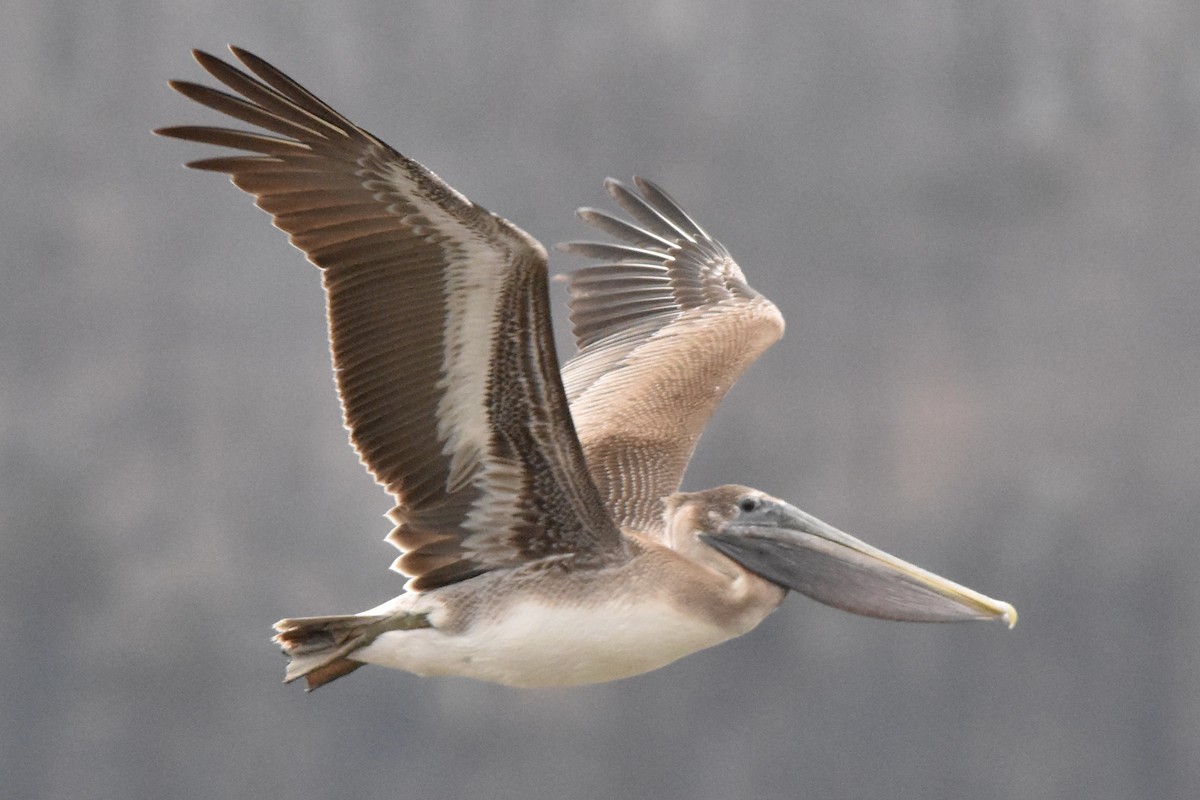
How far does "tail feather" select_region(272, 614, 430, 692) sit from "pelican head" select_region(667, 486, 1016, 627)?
117 centimetres

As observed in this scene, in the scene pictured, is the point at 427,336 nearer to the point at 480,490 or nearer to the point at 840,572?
the point at 480,490

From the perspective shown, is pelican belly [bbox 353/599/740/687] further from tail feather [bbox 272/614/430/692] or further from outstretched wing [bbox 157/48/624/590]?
outstretched wing [bbox 157/48/624/590]

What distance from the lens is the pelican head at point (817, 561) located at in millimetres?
7047

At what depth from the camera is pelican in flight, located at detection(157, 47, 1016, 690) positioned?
6.38m

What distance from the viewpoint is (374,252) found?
649 cm

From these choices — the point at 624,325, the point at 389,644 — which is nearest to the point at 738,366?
the point at 624,325

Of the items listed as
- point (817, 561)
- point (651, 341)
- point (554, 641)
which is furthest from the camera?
point (651, 341)

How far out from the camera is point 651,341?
9414 mm

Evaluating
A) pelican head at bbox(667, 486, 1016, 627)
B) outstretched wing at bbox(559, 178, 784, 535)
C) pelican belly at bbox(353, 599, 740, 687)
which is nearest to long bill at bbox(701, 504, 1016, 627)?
pelican head at bbox(667, 486, 1016, 627)

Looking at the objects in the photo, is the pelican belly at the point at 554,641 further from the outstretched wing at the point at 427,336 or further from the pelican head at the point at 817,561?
the pelican head at the point at 817,561

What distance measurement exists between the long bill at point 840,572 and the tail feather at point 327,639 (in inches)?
48.8

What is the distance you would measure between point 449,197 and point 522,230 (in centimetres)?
27

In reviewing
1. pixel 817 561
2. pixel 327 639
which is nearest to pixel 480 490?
pixel 327 639

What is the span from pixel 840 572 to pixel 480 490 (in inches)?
55.0
